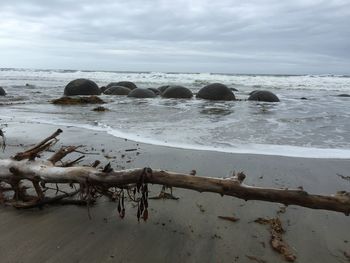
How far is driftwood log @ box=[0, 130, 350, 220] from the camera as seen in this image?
266 cm

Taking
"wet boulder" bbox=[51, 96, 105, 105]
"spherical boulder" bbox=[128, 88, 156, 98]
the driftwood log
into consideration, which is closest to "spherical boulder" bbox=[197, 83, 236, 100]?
"spherical boulder" bbox=[128, 88, 156, 98]

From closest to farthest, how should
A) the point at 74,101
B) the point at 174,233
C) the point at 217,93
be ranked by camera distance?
the point at 174,233, the point at 74,101, the point at 217,93

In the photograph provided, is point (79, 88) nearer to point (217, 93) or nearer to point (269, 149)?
point (217, 93)

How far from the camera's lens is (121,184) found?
3.00 meters

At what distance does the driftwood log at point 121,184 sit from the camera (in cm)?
266

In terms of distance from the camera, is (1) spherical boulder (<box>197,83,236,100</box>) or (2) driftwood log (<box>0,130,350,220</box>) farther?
(1) spherical boulder (<box>197,83,236,100</box>)

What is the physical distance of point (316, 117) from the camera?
11.8 metres

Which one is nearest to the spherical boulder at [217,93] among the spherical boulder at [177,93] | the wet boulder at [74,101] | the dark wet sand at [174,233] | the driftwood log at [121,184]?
the spherical boulder at [177,93]

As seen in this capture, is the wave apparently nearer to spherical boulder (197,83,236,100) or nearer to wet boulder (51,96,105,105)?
wet boulder (51,96,105,105)

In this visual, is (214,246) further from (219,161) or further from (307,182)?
(219,161)

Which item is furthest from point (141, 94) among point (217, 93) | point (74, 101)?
point (74, 101)

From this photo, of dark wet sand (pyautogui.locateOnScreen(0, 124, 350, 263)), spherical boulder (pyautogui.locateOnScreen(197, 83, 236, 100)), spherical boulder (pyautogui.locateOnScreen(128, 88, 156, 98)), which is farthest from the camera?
spherical boulder (pyautogui.locateOnScreen(128, 88, 156, 98))

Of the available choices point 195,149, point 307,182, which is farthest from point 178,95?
Answer: point 307,182

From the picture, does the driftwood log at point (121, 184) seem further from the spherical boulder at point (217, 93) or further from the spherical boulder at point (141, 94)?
the spherical boulder at point (141, 94)
